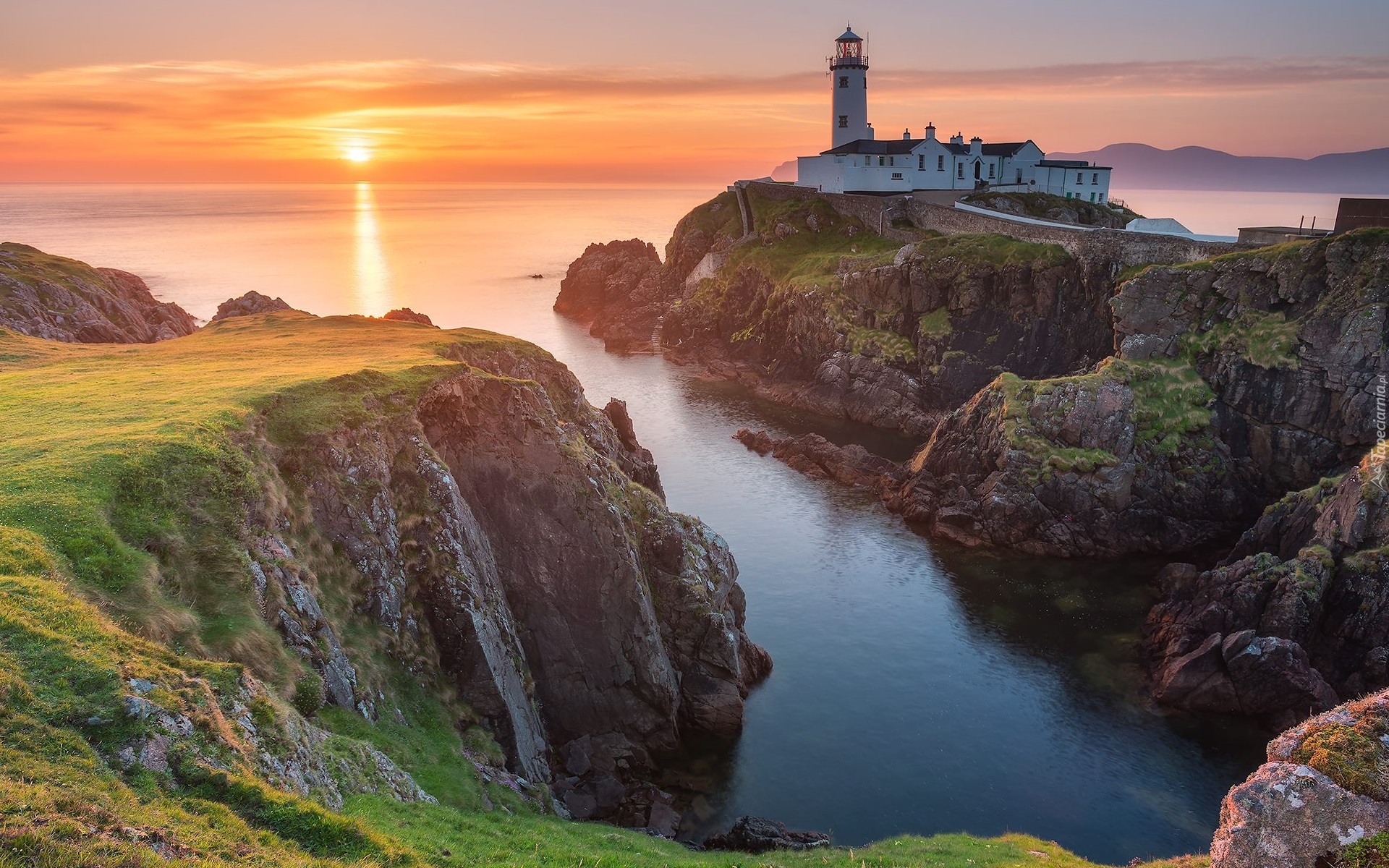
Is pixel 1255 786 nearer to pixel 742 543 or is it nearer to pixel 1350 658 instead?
pixel 1350 658

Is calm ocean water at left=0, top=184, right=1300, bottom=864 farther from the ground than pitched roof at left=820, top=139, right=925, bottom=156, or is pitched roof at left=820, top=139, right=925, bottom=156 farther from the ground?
pitched roof at left=820, top=139, right=925, bottom=156

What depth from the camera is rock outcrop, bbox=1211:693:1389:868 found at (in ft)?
61.1

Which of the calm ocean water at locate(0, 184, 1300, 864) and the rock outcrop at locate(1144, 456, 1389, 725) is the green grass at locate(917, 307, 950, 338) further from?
the rock outcrop at locate(1144, 456, 1389, 725)

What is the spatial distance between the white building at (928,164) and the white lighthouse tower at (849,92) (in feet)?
0.37

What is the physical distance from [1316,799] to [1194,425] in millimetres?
51652

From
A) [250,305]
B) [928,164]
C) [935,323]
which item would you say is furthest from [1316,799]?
[928,164]

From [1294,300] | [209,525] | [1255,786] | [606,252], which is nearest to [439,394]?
[209,525]

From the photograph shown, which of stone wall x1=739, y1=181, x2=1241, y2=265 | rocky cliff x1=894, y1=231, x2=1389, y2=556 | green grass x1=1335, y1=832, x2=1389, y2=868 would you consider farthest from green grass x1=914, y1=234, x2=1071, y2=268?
green grass x1=1335, y1=832, x2=1389, y2=868

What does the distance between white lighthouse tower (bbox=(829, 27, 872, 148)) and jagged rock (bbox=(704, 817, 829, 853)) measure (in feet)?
378

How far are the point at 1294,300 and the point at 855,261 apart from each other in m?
51.5

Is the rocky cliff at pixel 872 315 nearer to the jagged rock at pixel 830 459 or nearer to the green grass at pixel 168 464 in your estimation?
the jagged rock at pixel 830 459

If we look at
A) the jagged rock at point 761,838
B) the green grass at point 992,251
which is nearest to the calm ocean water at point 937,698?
the jagged rock at point 761,838

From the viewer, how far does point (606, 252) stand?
165 m

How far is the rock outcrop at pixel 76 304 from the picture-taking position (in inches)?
2672
